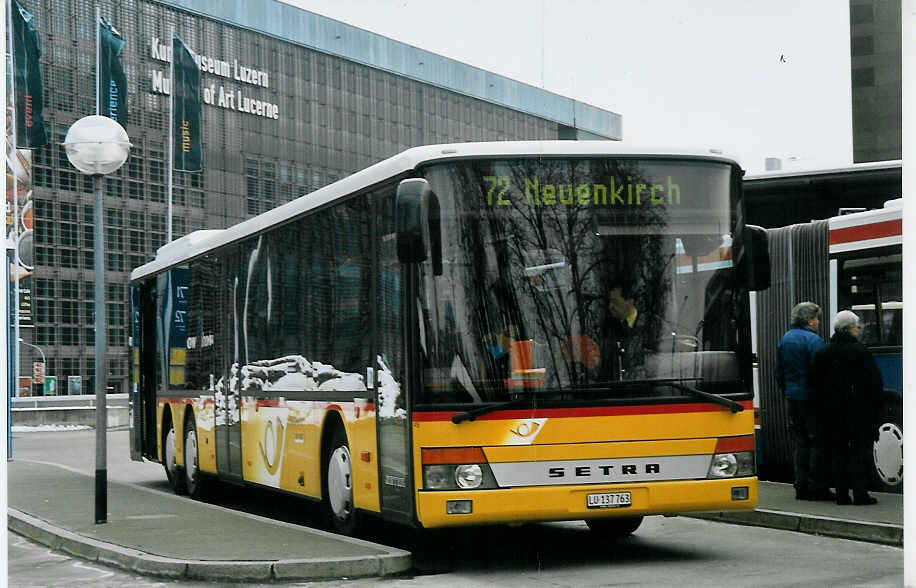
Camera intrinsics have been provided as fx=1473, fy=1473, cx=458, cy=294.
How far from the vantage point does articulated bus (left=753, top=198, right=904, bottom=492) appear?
14.0 metres

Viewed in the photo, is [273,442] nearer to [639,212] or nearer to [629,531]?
[629,531]

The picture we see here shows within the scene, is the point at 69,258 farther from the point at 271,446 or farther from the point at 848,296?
the point at 848,296

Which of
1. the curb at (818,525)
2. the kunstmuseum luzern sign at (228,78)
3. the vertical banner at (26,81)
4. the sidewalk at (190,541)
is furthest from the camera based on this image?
the kunstmuseum luzern sign at (228,78)

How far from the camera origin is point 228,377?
50.9 feet

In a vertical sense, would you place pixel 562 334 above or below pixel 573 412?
above

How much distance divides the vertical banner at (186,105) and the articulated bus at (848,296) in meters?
28.6

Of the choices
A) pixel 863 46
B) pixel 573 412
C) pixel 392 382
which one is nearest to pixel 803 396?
pixel 863 46

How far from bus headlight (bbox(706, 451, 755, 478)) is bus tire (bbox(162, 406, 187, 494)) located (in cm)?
986

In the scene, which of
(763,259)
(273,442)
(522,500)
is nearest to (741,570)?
(522,500)

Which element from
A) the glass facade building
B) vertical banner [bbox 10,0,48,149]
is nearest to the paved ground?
the glass facade building

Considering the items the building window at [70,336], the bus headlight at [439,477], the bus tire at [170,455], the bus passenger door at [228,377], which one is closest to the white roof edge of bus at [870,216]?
the bus passenger door at [228,377]

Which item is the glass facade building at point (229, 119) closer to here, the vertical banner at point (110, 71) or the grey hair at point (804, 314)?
the vertical banner at point (110, 71)

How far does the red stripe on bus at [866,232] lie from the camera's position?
14061 mm

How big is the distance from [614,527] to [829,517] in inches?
67.2
